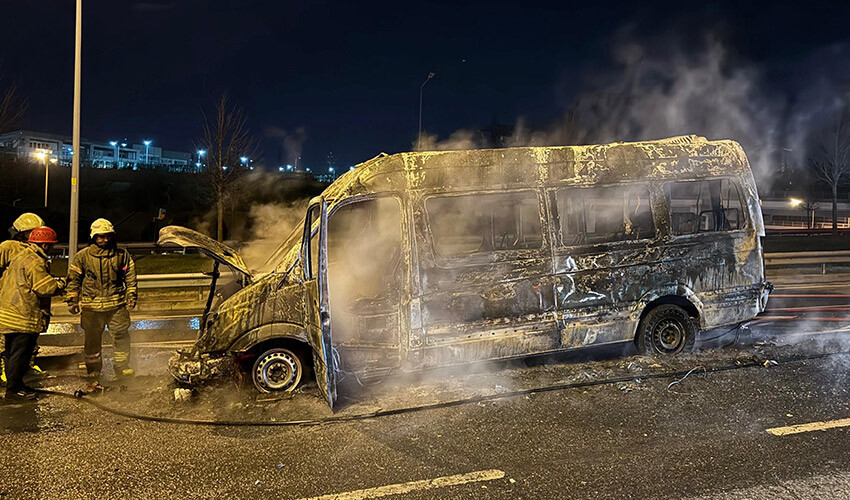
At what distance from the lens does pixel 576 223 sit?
5.95m

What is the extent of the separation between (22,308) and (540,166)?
550 cm

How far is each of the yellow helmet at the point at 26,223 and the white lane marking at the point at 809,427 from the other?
287 inches

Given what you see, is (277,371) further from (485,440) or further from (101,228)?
(101,228)

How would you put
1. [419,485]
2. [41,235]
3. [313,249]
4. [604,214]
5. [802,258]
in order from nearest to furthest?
[419,485] → [313,249] → [41,235] → [604,214] → [802,258]

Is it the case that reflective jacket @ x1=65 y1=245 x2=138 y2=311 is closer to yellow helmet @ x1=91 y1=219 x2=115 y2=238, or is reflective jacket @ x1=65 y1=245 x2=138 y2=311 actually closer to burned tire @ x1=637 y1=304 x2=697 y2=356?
yellow helmet @ x1=91 y1=219 x2=115 y2=238

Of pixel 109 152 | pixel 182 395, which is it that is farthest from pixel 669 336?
pixel 109 152

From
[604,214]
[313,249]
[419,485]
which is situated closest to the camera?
[419,485]

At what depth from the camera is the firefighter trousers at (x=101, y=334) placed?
19.5 ft

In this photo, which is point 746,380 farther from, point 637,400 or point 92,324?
point 92,324

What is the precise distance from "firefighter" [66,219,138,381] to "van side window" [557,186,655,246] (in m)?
4.83

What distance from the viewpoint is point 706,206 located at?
21.1 feet

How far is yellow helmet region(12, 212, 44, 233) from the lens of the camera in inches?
224

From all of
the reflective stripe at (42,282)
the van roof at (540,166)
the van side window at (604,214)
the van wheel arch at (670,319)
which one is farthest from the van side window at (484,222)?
the reflective stripe at (42,282)

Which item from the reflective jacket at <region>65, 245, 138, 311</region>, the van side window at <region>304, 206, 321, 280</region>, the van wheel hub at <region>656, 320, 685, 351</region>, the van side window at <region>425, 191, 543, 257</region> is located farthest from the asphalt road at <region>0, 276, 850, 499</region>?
the van side window at <region>425, 191, 543, 257</region>
